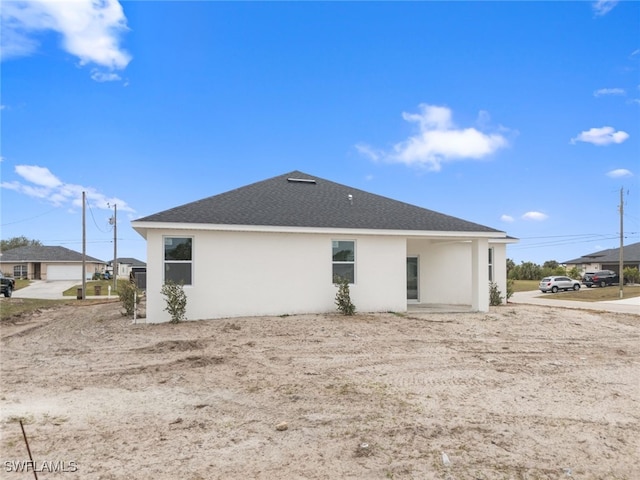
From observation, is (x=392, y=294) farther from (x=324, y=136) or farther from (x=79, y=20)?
(x=79, y=20)

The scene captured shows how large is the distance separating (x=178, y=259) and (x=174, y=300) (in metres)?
1.32

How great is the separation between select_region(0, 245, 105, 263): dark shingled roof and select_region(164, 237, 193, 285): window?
162ft

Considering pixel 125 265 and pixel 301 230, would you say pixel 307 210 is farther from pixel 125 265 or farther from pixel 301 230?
pixel 125 265

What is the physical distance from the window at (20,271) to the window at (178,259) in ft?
174

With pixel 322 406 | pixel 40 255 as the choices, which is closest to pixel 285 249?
pixel 322 406

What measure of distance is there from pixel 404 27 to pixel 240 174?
12502 mm

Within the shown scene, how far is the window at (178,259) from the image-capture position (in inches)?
497

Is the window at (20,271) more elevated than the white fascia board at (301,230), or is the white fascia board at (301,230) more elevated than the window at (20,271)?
the white fascia board at (301,230)

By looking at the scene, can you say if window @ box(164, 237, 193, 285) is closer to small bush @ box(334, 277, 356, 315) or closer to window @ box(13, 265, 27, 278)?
small bush @ box(334, 277, 356, 315)

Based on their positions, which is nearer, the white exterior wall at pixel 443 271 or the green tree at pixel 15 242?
the white exterior wall at pixel 443 271

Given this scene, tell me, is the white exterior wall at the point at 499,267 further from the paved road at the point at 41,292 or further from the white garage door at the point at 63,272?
the white garage door at the point at 63,272


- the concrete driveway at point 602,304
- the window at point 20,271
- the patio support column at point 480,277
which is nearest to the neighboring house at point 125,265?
the window at point 20,271

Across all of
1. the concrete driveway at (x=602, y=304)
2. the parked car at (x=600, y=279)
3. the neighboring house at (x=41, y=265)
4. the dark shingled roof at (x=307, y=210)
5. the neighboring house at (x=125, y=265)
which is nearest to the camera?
the dark shingled roof at (x=307, y=210)

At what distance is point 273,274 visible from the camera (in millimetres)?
13516
